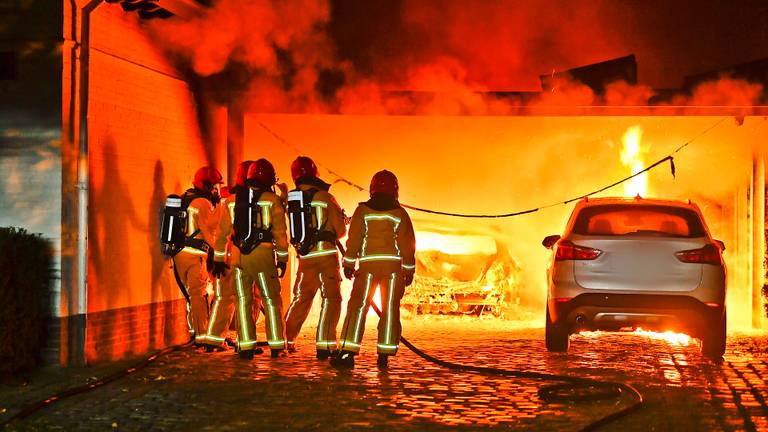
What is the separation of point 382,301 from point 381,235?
607 millimetres

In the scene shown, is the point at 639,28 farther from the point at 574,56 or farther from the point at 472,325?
the point at 472,325

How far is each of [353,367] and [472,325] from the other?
6010mm

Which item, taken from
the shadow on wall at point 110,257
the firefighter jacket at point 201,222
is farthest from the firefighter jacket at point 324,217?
the shadow on wall at point 110,257

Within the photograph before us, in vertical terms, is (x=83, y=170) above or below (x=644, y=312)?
above

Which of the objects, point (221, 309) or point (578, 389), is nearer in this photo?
point (578, 389)

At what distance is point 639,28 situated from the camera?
52.1 feet

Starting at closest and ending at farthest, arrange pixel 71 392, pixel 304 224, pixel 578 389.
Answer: pixel 71 392, pixel 578 389, pixel 304 224

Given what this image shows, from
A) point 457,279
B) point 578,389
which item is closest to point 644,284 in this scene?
point 578,389

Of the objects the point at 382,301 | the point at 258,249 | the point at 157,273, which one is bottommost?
the point at 382,301

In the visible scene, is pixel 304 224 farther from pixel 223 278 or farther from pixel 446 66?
pixel 446 66

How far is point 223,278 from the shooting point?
1250 cm

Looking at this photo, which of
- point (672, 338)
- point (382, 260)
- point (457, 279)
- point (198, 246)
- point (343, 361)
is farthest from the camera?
point (457, 279)

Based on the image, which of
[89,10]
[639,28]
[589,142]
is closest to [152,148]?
[89,10]

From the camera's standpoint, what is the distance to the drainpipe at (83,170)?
37.1ft
